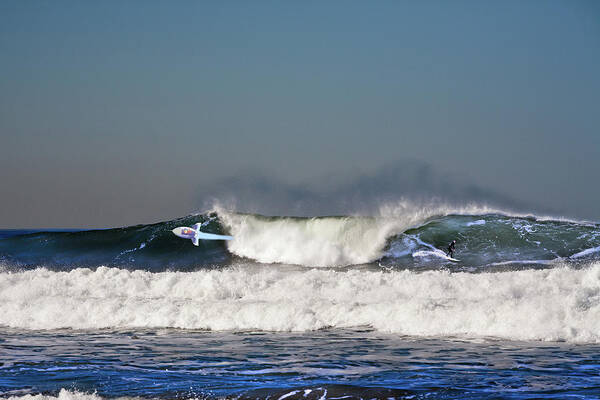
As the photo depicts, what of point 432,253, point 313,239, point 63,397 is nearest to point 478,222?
point 432,253

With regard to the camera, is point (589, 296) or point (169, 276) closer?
point (589, 296)

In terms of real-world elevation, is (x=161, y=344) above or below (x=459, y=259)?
below

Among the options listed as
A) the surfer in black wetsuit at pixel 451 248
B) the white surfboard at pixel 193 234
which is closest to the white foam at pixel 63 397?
the white surfboard at pixel 193 234

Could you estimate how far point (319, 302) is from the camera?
1467cm

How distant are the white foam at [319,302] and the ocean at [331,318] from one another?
0.14 feet

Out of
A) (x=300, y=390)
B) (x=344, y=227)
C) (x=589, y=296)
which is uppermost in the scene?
(x=344, y=227)

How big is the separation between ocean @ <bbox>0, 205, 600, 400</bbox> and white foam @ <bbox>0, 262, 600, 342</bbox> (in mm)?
43

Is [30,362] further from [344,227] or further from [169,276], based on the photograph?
[344,227]

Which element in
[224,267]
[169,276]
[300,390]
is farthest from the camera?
[224,267]

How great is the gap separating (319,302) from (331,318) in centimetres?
106

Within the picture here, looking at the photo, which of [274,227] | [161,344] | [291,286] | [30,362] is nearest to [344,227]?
[274,227]

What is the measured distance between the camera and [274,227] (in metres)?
26.5

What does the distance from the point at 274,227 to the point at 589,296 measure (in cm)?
1492

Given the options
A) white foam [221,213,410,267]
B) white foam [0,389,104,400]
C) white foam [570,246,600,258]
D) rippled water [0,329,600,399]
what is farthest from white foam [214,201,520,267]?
white foam [0,389,104,400]
